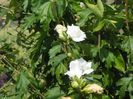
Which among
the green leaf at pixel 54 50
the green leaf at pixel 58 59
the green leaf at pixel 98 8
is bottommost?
the green leaf at pixel 58 59

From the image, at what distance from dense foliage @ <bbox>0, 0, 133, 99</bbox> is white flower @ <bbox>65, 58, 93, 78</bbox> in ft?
0.11

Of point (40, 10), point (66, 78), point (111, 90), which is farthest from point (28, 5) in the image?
point (111, 90)

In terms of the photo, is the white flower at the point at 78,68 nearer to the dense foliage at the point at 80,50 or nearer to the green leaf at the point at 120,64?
the dense foliage at the point at 80,50

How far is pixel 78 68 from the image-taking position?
194 cm

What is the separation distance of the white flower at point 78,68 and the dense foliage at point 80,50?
33 millimetres

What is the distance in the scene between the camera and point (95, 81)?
6.79 feet

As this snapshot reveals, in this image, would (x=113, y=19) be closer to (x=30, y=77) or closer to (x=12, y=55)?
(x=30, y=77)

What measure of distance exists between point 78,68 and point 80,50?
9.3 inches

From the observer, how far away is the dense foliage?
214 centimetres

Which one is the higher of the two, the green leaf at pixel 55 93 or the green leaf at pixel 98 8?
the green leaf at pixel 98 8

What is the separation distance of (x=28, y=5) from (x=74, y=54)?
1.66 ft

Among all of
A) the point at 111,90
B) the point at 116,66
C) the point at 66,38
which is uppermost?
the point at 66,38

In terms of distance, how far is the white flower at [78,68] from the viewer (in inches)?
76.2

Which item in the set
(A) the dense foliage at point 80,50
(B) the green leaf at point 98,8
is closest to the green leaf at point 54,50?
(A) the dense foliage at point 80,50
